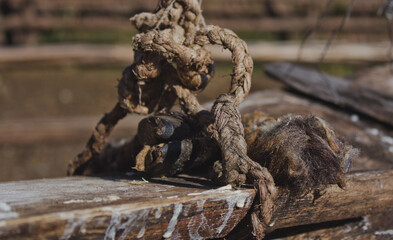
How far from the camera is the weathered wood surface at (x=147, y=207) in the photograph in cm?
64

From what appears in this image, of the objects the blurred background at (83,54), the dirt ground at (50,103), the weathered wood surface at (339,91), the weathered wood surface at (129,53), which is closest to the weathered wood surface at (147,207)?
the weathered wood surface at (339,91)

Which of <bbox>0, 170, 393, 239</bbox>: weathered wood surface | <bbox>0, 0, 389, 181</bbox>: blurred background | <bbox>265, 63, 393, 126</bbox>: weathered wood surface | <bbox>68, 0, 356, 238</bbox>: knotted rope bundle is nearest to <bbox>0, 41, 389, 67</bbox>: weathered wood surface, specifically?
<bbox>0, 0, 389, 181</bbox>: blurred background

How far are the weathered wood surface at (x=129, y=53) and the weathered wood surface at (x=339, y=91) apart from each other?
2.18 metres

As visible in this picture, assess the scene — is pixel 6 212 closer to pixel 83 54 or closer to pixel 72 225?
pixel 72 225

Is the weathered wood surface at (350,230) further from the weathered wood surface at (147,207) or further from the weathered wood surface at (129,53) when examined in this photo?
the weathered wood surface at (129,53)

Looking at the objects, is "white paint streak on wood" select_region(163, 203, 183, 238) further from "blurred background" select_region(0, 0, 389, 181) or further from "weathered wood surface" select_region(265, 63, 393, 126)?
"blurred background" select_region(0, 0, 389, 181)

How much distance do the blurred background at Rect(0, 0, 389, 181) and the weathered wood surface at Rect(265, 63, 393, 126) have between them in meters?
2.24

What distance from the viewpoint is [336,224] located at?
1071 millimetres

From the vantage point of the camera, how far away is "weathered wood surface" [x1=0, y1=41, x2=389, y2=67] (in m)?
4.40

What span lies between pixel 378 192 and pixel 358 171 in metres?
0.07

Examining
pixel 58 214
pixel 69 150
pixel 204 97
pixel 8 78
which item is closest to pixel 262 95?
pixel 58 214

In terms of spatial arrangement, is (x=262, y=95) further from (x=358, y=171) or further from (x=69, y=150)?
(x=69, y=150)

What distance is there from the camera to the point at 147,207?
71 cm

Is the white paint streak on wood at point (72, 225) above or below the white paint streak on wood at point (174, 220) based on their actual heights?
above
